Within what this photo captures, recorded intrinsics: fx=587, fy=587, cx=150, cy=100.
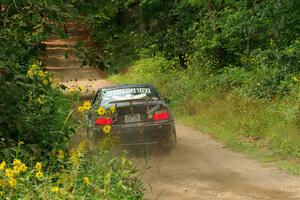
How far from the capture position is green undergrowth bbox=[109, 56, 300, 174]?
510 inches

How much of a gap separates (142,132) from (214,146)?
2.67 metres

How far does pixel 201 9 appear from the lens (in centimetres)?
3055

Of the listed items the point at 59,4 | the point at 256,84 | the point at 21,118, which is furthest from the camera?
the point at 256,84

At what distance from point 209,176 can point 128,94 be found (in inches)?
130

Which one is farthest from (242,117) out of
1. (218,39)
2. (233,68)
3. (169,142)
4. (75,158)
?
(75,158)

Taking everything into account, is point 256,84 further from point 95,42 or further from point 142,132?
point 95,42

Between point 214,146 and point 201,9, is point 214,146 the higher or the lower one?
the lower one

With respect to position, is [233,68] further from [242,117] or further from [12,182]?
[12,182]

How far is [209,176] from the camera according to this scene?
1062 cm

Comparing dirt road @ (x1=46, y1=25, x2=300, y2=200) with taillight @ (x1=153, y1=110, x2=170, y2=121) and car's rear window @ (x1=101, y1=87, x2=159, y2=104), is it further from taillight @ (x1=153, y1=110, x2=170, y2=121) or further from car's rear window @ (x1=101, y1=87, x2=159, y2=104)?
car's rear window @ (x1=101, y1=87, x2=159, y2=104)

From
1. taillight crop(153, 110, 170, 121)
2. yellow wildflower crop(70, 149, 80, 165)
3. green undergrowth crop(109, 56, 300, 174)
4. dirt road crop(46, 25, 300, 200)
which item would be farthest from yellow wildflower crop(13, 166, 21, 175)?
taillight crop(153, 110, 170, 121)

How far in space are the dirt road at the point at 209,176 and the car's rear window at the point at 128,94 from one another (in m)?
1.29

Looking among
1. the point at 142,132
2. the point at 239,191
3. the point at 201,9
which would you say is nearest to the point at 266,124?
the point at 142,132

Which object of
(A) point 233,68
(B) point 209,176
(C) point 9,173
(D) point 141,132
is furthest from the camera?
(A) point 233,68
